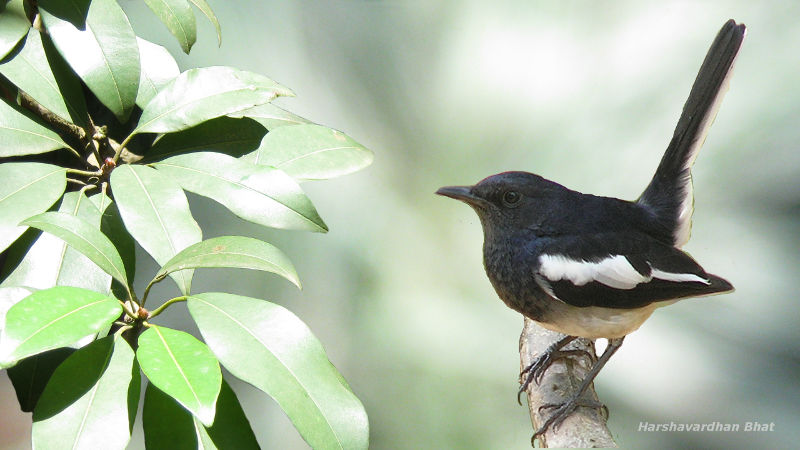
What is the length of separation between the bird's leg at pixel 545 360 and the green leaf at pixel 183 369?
2.89 ft

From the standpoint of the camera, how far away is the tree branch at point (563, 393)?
1.25 meters

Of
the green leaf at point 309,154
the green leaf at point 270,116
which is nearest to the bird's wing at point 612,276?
the green leaf at point 309,154

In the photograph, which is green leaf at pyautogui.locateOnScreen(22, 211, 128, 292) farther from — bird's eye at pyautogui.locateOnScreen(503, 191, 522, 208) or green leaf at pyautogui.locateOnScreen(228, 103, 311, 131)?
bird's eye at pyautogui.locateOnScreen(503, 191, 522, 208)

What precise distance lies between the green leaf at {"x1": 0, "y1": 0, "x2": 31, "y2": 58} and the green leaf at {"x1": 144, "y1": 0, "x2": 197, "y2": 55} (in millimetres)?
175

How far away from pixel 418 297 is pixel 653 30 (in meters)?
1.08

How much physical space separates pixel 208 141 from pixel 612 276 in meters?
0.75

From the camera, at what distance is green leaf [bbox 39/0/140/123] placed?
0.98 meters

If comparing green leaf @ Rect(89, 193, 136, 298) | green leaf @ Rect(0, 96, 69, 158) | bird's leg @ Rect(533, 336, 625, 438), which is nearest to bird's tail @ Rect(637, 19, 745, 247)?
bird's leg @ Rect(533, 336, 625, 438)

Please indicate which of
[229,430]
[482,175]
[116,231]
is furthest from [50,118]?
[482,175]

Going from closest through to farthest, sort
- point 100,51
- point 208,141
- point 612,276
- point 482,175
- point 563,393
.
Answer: point 100,51
point 208,141
point 612,276
point 563,393
point 482,175

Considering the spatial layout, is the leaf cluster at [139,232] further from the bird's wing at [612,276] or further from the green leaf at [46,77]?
the bird's wing at [612,276]

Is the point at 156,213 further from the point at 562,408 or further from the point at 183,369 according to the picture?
the point at 562,408

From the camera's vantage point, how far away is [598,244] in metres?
1.27

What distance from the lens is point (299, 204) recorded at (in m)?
0.93
